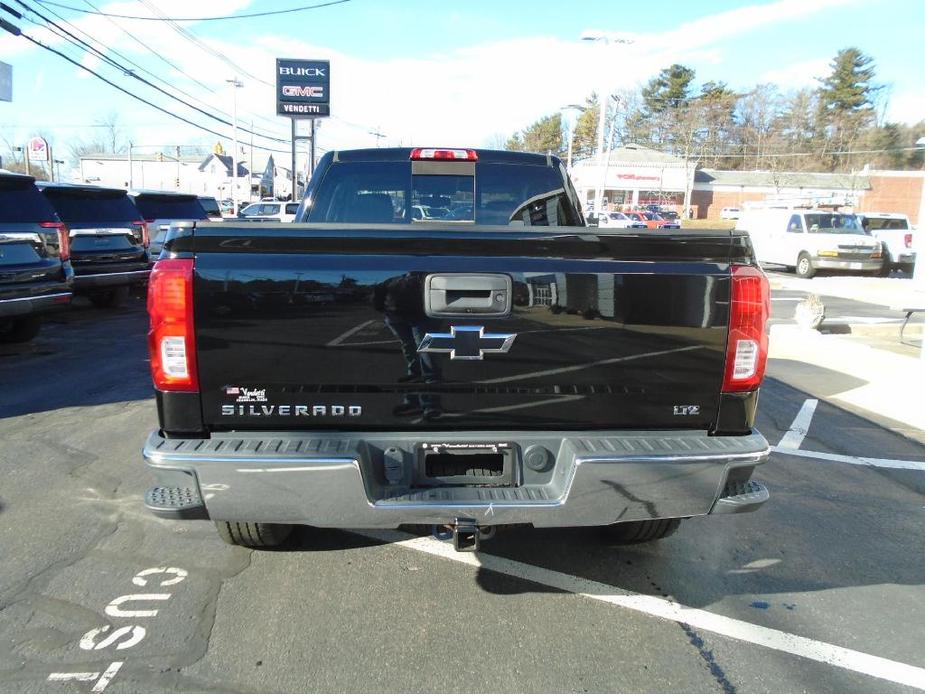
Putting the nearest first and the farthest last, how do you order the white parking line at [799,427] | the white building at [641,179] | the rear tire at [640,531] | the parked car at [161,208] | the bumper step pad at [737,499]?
the bumper step pad at [737,499] → the rear tire at [640,531] → the white parking line at [799,427] → the parked car at [161,208] → the white building at [641,179]

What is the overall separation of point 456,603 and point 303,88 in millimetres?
37568

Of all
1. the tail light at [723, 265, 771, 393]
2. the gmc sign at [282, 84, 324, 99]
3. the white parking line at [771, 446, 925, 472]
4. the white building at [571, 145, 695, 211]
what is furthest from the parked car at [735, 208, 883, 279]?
the white building at [571, 145, 695, 211]

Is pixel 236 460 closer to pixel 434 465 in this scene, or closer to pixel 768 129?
pixel 434 465

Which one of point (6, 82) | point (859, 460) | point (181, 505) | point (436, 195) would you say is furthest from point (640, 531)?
point (6, 82)

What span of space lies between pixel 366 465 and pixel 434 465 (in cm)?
30

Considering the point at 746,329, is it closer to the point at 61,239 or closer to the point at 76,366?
the point at 76,366

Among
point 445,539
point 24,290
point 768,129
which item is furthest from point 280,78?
point 768,129

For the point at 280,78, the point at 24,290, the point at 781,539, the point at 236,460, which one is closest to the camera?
the point at 236,460

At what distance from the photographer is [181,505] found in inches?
A: 105

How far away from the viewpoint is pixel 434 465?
2.80 m

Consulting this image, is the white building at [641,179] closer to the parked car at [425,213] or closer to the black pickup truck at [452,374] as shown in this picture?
the parked car at [425,213]

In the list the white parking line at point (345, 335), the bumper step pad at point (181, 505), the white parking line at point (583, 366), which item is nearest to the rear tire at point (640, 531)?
the white parking line at point (583, 366)

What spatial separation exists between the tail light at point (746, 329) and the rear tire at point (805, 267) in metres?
20.8

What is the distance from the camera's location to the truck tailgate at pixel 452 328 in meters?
2.62
